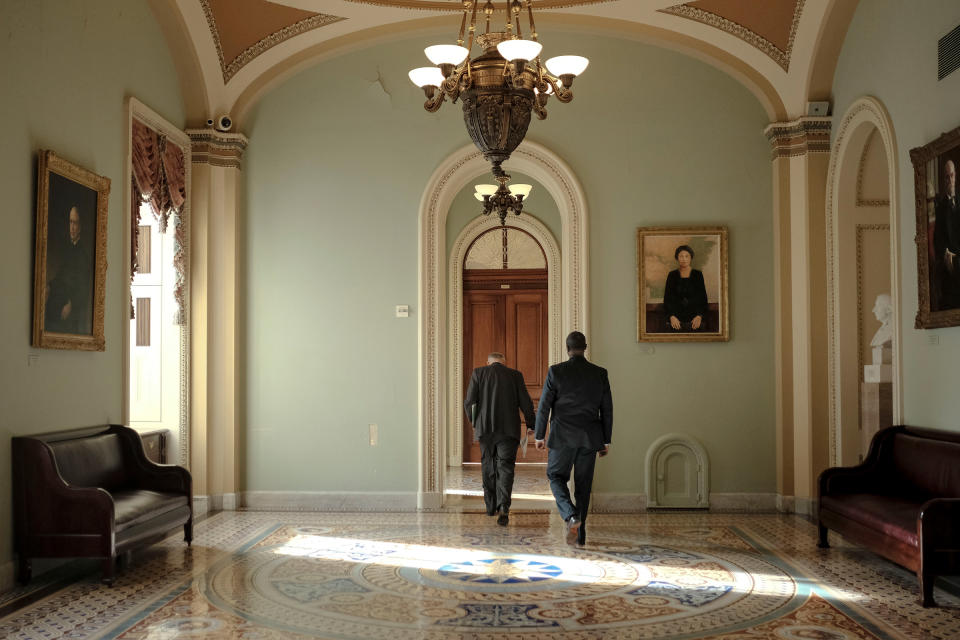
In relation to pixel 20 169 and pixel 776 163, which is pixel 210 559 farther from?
pixel 776 163

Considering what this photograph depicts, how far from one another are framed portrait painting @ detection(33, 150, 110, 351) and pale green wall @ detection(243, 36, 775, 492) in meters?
2.50

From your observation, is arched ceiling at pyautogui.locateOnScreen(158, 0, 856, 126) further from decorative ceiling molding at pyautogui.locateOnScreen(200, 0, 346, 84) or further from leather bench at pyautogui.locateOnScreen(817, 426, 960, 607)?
leather bench at pyautogui.locateOnScreen(817, 426, 960, 607)

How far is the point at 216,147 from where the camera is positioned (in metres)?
9.41

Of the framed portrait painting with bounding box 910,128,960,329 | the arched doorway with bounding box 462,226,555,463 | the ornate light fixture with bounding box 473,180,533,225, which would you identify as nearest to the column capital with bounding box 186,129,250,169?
the ornate light fixture with bounding box 473,180,533,225

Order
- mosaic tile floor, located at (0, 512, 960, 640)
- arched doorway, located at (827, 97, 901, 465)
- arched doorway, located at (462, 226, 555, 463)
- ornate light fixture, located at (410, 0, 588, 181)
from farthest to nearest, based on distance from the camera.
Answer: arched doorway, located at (462, 226, 555, 463)
arched doorway, located at (827, 97, 901, 465)
ornate light fixture, located at (410, 0, 588, 181)
mosaic tile floor, located at (0, 512, 960, 640)

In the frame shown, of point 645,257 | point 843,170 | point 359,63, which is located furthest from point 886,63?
point 359,63

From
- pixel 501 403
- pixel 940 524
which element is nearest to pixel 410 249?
pixel 501 403

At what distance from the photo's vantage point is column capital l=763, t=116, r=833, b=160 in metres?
9.00

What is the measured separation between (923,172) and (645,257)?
3.07 meters

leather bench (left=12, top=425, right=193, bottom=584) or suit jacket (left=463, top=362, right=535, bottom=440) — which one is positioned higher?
suit jacket (left=463, top=362, right=535, bottom=440)

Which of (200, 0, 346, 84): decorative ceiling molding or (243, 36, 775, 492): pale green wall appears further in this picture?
(243, 36, 775, 492): pale green wall

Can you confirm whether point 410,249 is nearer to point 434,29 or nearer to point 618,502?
point 434,29

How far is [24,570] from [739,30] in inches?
302

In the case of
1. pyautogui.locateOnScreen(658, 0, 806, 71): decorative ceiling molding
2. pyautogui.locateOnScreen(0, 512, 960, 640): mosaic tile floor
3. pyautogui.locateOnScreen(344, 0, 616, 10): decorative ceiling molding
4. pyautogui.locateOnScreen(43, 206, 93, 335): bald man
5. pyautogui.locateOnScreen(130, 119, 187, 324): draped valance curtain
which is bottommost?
pyautogui.locateOnScreen(0, 512, 960, 640): mosaic tile floor
